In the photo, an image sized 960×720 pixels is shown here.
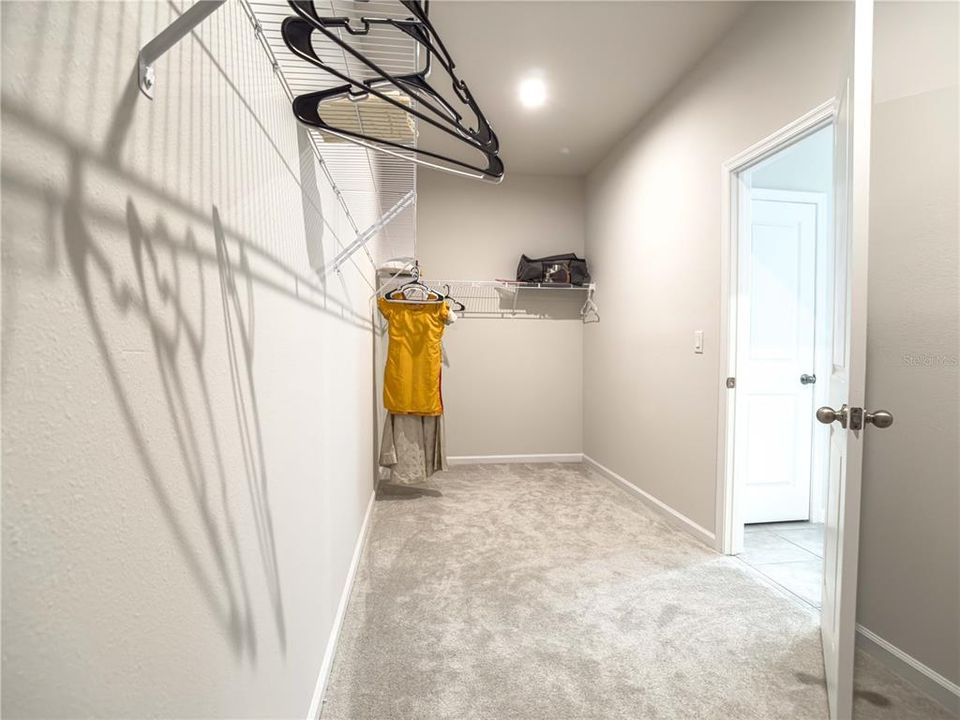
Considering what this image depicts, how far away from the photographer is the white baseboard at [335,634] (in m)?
1.26

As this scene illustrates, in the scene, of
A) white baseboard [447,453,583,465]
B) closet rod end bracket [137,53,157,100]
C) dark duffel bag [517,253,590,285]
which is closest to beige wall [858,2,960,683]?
closet rod end bracket [137,53,157,100]

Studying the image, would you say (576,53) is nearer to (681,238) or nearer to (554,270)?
(681,238)

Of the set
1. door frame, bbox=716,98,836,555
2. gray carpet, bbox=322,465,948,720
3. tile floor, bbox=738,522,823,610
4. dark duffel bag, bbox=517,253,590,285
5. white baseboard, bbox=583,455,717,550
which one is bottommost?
tile floor, bbox=738,522,823,610

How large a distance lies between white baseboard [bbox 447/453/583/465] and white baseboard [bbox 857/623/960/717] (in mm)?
2626

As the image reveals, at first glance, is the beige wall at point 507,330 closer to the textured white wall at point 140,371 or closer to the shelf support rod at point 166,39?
the textured white wall at point 140,371

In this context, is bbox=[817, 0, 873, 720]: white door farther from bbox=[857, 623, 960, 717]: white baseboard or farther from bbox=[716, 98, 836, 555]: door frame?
bbox=[716, 98, 836, 555]: door frame

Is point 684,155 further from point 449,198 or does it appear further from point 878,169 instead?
point 449,198

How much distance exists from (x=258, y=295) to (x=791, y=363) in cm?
309

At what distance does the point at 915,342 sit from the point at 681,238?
1381 millimetres

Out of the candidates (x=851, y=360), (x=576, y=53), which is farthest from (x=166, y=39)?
(x=576, y=53)

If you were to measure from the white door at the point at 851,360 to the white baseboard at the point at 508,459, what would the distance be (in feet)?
9.40

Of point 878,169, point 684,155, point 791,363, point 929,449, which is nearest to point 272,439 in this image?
point 929,449

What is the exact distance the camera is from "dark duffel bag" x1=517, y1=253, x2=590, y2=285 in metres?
3.86

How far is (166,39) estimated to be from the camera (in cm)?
44
